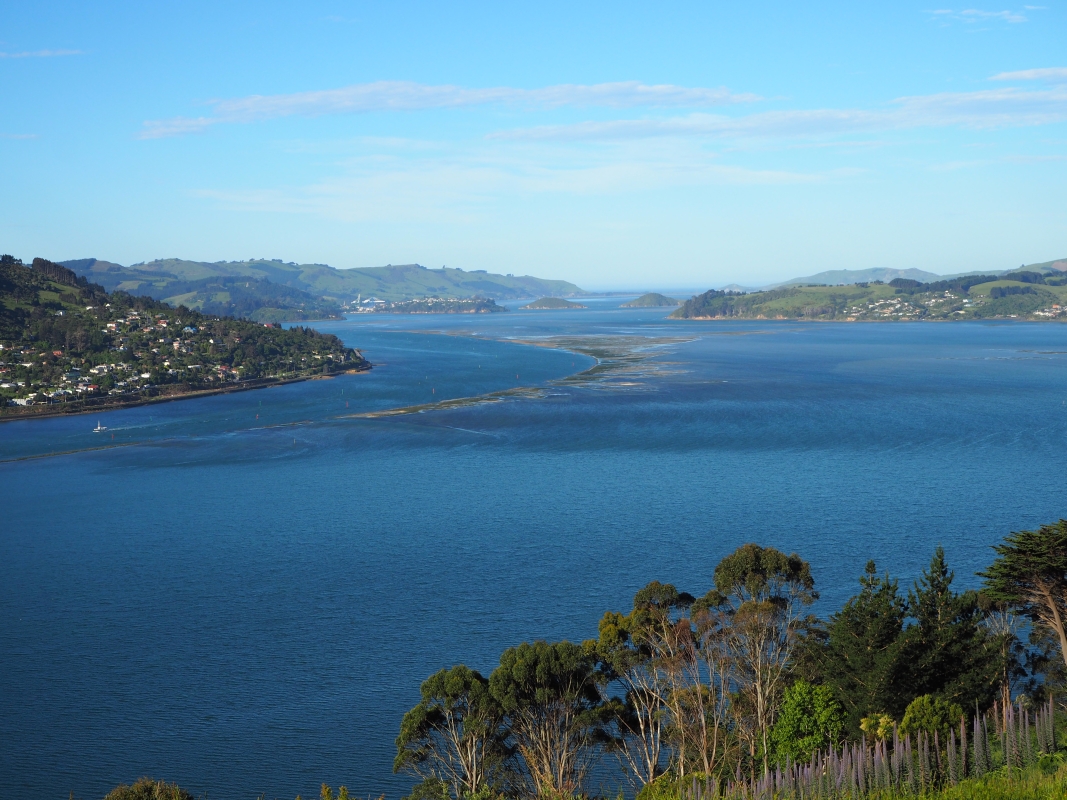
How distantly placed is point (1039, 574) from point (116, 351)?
8407 centimetres

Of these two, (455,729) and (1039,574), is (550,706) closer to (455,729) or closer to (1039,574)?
(455,729)

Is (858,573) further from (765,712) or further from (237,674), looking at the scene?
(237,674)

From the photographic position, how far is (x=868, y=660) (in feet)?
46.8

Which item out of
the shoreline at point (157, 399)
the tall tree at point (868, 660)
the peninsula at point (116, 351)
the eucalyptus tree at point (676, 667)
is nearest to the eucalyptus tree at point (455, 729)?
the eucalyptus tree at point (676, 667)

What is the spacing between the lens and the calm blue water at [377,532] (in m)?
18.3

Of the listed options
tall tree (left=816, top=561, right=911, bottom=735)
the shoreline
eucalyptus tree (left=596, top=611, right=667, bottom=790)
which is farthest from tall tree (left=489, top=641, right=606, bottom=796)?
the shoreline

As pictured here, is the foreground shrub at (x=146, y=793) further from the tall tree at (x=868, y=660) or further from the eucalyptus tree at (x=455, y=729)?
the tall tree at (x=868, y=660)

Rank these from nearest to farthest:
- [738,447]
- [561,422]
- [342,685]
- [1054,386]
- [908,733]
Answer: [908,733]
[342,685]
[738,447]
[561,422]
[1054,386]

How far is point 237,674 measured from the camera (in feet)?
66.5

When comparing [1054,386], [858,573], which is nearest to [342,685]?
[858,573]

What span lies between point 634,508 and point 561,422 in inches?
842

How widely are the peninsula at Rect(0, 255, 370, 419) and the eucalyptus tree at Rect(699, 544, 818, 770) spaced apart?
6123 centimetres

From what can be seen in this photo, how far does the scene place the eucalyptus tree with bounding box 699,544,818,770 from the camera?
15.4m

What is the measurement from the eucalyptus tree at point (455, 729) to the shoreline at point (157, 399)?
59.0 m
